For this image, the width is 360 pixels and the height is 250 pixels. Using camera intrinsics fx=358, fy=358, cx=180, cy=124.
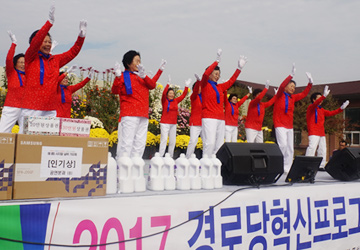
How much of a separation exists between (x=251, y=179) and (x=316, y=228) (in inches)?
26.6

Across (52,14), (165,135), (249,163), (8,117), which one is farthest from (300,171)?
(165,135)

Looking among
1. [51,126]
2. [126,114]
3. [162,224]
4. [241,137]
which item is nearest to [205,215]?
[162,224]

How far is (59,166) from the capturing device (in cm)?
221

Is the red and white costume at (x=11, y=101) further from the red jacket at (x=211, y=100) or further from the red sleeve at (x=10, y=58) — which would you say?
the red jacket at (x=211, y=100)

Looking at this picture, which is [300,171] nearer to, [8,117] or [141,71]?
[141,71]

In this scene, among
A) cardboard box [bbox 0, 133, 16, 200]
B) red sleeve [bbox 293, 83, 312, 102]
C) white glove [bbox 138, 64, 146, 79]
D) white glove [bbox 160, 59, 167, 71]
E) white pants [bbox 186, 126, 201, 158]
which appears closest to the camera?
cardboard box [bbox 0, 133, 16, 200]

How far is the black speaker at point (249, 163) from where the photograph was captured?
307cm

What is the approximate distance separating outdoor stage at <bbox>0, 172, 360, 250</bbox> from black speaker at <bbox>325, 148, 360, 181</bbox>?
39 centimetres

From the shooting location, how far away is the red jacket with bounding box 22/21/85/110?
13.3 ft

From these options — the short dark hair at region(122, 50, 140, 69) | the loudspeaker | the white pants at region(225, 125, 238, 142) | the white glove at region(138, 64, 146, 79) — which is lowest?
the loudspeaker

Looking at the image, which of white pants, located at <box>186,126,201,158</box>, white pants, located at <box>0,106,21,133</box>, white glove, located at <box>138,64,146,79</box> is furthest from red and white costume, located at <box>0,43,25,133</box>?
white pants, located at <box>186,126,201,158</box>

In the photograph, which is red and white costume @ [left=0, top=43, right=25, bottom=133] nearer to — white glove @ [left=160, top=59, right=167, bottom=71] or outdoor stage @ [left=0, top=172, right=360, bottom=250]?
white glove @ [left=160, top=59, right=167, bottom=71]

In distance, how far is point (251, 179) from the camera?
10.2ft

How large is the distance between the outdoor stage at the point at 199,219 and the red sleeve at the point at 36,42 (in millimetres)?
2188
